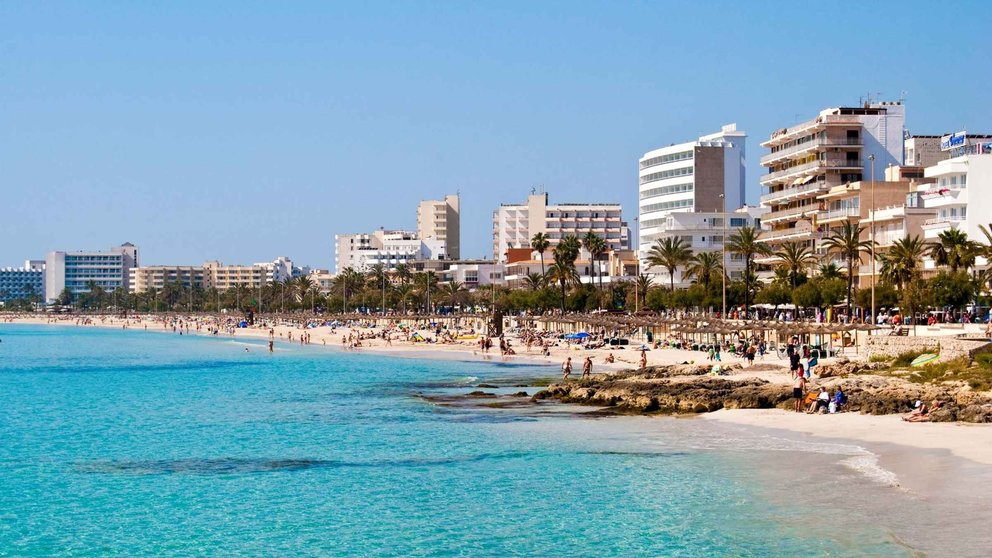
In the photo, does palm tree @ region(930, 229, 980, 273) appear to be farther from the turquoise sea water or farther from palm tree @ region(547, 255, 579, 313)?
palm tree @ region(547, 255, 579, 313)

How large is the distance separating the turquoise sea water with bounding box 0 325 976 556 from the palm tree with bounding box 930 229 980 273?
1198 inches

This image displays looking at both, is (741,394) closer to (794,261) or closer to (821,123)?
(794,261)

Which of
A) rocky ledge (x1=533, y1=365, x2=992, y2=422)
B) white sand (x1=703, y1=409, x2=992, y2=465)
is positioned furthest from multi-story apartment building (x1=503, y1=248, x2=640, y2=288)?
white sand (x1=703, y1=409, x2=992, y2=465)

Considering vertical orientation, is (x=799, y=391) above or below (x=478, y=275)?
below

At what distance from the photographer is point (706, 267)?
96688 millimetres

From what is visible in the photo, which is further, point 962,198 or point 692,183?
point 692,183

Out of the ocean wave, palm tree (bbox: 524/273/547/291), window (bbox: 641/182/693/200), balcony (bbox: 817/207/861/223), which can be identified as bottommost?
the ocean wave

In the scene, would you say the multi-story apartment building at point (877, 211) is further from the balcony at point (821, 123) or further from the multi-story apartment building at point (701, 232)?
the multi-story apartment building at point (701, 232)

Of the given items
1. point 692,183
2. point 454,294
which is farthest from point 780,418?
point 454,294

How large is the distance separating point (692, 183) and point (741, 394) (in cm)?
8168

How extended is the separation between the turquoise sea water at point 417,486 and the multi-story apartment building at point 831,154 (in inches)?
2200

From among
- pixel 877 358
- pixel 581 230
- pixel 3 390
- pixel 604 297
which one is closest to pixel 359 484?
pixel 877 358

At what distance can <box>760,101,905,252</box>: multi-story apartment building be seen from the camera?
9356cm

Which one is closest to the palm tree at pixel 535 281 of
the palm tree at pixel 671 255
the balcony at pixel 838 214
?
the palm tree at pixel 671 255
